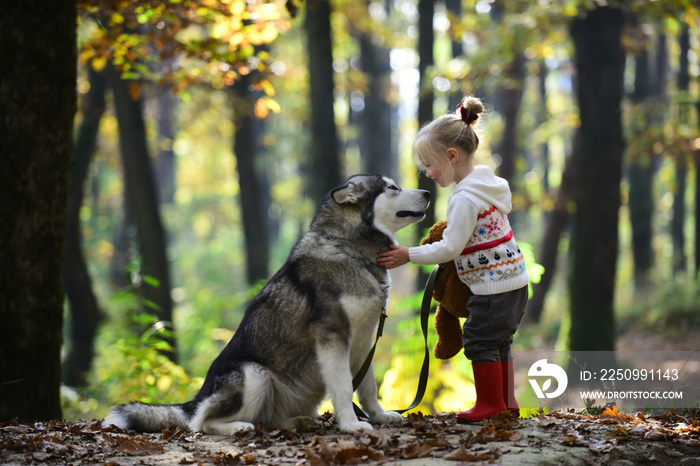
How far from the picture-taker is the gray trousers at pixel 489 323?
4199mm

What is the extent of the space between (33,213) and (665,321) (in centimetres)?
1460

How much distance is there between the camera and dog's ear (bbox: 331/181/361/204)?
4.60 meters

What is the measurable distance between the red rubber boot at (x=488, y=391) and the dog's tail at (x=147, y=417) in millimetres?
2162

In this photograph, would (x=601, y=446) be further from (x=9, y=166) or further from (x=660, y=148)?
(x=660, y=148)

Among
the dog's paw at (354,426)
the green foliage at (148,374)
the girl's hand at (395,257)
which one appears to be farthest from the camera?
the green foliage at (148,374)

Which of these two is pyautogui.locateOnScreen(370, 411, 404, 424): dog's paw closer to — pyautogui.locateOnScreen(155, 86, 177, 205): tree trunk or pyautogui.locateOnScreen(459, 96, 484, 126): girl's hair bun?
pyautogui.locateOnScreen(459, 96, 484, 126): girl's hair bun

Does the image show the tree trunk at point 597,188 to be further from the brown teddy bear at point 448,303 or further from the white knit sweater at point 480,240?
the white knit sweater at point 480,240

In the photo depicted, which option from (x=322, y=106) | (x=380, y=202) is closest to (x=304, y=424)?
(x=380, y=202)

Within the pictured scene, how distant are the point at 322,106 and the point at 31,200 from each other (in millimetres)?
5551

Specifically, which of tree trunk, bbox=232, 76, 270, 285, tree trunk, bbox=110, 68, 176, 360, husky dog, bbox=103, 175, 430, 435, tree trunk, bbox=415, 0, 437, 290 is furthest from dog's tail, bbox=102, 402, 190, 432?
tree trunk, bbox=232, 76, 270, 285

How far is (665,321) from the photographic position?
14984mm

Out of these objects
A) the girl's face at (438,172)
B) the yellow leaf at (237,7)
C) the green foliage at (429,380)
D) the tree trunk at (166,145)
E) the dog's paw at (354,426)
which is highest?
the tree trunk at (166,145)

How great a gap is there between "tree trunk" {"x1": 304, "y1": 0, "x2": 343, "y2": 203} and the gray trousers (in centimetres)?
584

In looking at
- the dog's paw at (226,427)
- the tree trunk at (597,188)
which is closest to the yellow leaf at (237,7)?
the dog's paw at (226,427)
